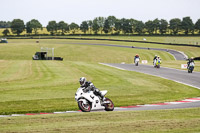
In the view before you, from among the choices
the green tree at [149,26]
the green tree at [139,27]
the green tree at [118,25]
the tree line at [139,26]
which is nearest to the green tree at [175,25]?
the tree line at [139,26]

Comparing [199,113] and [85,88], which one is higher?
[85,88]

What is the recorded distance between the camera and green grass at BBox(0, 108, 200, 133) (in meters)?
9.07

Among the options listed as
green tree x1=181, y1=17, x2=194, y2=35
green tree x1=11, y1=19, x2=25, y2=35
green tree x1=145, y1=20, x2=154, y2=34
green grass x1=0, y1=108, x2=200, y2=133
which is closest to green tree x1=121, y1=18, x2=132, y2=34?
green tree x1=145, y1=20, x2=154, y2=34

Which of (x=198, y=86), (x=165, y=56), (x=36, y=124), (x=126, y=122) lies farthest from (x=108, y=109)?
(x=165, y=56)

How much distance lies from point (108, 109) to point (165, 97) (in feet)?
21.2

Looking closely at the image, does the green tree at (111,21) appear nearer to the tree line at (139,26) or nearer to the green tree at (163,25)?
the tree line at (139,26)

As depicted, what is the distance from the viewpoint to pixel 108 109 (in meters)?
12.7

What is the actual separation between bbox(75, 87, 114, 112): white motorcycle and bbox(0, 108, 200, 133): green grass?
54cm

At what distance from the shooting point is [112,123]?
32.7ft

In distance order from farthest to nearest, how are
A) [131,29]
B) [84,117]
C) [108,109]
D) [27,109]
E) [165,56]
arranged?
[131,29]
[165,56]
[27,109]
[108,109]
[84,117]

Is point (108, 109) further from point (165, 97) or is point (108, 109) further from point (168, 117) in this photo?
point (165, 97)

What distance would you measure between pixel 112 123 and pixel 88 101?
7.67ft

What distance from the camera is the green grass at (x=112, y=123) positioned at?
9069mm

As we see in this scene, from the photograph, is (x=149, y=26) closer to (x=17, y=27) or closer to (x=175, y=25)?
(x=175, y=25)
